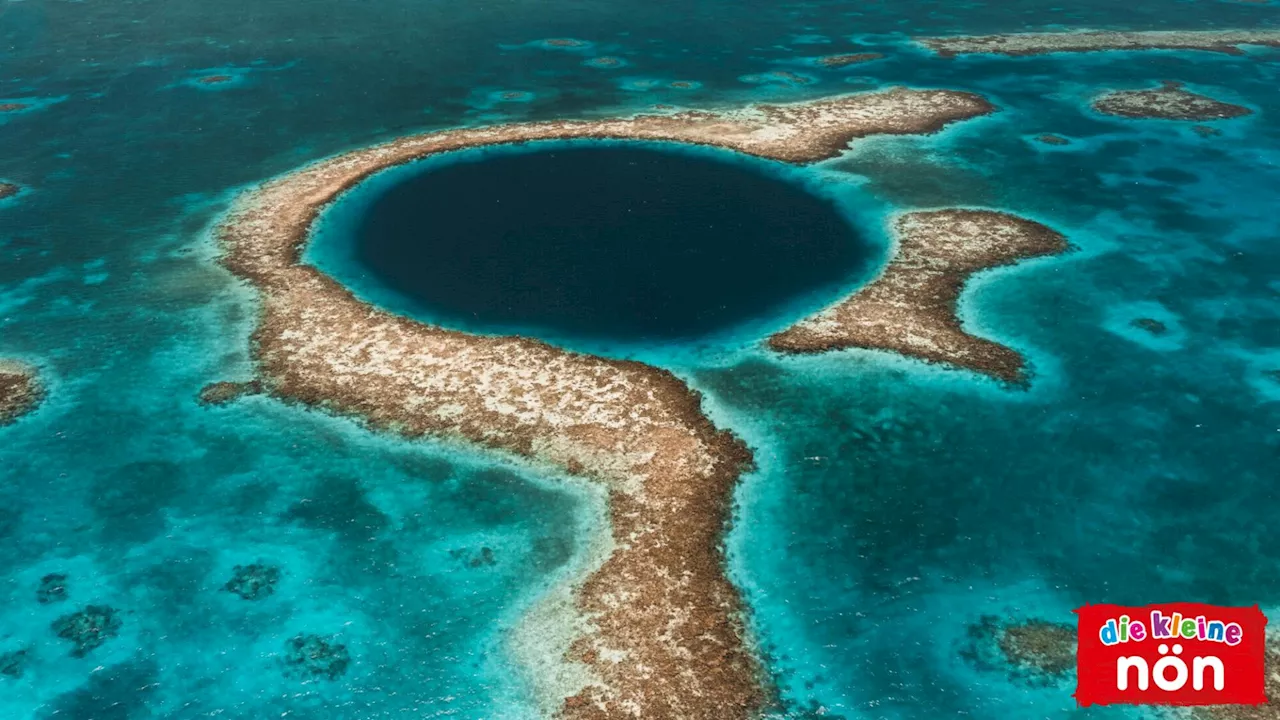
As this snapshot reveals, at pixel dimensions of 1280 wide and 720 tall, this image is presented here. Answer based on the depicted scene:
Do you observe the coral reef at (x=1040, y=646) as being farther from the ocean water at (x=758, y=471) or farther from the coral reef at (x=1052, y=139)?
the coral reef at (x=1052, y=139)

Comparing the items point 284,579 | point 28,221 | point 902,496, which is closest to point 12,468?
point 284,579

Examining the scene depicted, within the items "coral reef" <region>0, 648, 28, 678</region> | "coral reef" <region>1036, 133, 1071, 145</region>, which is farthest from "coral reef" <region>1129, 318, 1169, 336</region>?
"coral reef" <region>0, 648, 28, 678</region>

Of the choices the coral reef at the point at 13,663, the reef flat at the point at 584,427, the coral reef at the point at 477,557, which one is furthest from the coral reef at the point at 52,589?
the coral reef at the point at 477,557

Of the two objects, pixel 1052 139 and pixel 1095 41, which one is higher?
pixel 1095 41

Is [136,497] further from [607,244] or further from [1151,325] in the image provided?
[1151,325]

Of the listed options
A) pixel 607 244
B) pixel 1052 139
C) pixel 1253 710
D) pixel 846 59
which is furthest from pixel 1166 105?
pixel 1253 710

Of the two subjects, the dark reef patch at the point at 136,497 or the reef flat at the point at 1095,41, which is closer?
the dark reef patch at the point at 136,497
